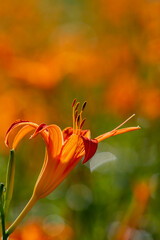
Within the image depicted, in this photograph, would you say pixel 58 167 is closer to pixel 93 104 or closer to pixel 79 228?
pixel 79 228

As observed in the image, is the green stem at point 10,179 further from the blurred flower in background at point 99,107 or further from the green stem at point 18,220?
the blurred flower in background at point 99,107

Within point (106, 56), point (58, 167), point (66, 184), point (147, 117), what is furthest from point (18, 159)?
point (58, 167)

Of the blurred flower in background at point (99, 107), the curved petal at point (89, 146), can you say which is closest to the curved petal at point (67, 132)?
the curved petal at point (89, 146)

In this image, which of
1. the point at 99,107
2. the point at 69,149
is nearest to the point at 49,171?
the point at 69,149

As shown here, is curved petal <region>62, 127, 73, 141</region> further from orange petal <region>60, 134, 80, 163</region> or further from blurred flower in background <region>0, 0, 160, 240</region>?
blurred flower in background <region>0, 0, 160, 240</region>

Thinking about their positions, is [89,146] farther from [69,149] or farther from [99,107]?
[99,107]

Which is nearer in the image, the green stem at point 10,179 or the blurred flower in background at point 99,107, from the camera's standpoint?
the green stem at point 10,179

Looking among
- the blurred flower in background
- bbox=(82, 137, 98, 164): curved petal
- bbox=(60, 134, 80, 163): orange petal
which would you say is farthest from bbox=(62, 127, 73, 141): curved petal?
the blurred flower in background

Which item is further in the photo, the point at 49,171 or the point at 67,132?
the point at 67,132

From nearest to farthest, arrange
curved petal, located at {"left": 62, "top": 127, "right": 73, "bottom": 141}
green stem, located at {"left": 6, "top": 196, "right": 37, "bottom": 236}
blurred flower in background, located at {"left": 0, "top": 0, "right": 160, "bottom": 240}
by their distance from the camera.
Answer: green stem, located at {"left": 6, "top": 196, "right": 37, "bottom": 236} < curved petal, located at {"left": 62, "top": 127, "right": 73, "bottom": 141} < blurred flower in background, located at {"left": 0, "top": 0, "right": 160, "bottom": 240}
